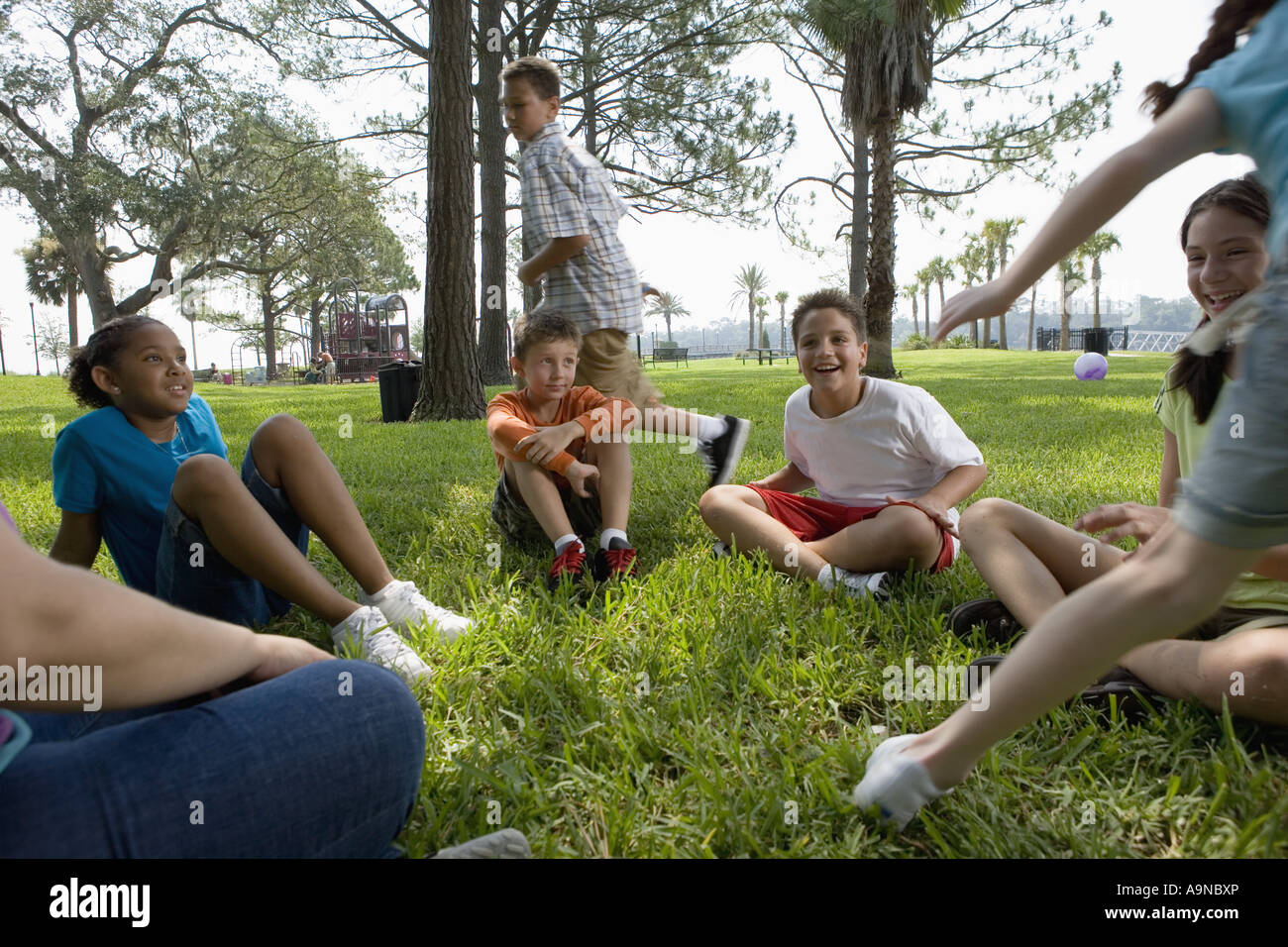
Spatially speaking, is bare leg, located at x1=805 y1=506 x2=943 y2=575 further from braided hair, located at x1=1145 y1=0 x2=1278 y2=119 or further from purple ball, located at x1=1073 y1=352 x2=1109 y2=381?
purple ball, located at x1=1073 y1=352 x2=1109 y2=381

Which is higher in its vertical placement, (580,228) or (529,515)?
(580,228)

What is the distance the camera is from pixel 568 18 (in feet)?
41.5

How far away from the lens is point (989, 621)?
210cm

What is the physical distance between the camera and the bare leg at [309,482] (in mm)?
2105

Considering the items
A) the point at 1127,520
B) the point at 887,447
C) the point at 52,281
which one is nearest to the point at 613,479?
the point at 887,447

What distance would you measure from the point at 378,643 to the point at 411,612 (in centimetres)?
25

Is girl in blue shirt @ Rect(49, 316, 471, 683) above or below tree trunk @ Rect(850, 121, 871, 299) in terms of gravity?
below

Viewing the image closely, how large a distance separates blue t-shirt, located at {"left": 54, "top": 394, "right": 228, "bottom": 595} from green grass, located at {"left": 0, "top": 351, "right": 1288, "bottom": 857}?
42 centimetres

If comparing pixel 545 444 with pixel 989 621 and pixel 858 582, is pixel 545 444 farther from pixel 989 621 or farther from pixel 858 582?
pixel 989 621

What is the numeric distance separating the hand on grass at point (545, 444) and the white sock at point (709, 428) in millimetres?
899

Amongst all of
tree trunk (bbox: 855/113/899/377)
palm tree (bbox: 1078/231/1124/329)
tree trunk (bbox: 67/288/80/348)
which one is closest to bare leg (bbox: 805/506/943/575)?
tree trunk (bbox: 855/113/899/377)

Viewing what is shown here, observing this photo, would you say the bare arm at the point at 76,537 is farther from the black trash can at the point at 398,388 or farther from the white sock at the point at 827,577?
the black trash can at the point at 398,388

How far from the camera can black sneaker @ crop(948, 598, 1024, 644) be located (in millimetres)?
2102
